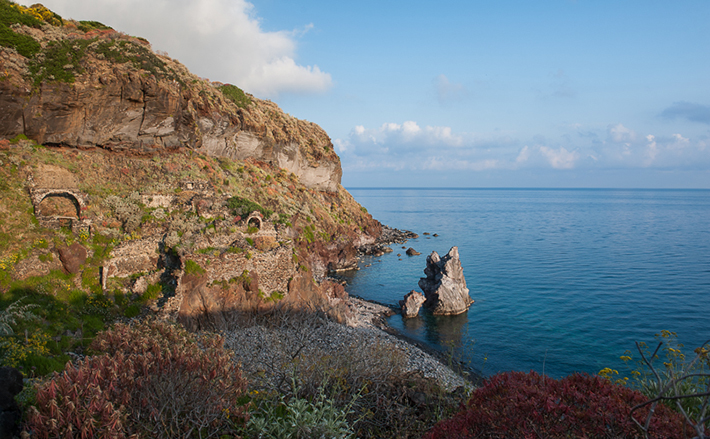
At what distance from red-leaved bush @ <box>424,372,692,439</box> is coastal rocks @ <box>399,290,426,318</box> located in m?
25.7

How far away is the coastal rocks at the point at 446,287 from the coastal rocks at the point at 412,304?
4.84ft

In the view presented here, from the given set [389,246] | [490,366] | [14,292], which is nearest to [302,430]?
[14,292]

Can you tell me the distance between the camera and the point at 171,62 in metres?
41.5

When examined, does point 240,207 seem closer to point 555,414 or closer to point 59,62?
point 59,62

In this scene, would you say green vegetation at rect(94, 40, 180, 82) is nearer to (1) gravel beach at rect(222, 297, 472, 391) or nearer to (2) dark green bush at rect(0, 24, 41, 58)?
(2) dark green bush at rect(0, 24, 41, 58)

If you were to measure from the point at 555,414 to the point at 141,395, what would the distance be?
6814 millimetres

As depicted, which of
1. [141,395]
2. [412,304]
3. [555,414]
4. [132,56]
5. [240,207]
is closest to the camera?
[555,414]

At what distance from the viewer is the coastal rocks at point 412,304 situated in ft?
104

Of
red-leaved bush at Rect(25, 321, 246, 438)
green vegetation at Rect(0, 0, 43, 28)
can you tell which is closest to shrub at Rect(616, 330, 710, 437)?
red-leaved bush at Rect(25, 321, 246, 438)

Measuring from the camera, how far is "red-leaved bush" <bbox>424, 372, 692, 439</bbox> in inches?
196

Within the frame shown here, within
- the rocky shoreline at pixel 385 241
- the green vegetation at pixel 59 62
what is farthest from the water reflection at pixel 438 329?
the green vegetation at pixel 59 62

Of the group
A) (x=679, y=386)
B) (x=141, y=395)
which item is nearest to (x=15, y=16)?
(x=141, y=395)

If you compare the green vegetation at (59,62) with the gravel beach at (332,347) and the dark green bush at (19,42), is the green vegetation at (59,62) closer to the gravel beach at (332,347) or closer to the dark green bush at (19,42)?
the dark green bush at (19,42)

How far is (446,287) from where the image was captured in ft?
106
